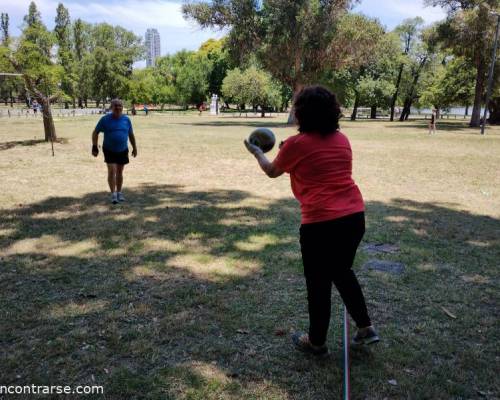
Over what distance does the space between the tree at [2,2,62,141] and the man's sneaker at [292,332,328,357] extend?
616 inches

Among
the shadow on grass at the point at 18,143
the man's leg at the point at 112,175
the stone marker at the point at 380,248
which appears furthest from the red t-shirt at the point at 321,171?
the shadow on grass at the point at 18,143

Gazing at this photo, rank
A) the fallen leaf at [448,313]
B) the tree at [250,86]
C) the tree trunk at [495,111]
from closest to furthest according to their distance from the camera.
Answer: the fallen leaf at [448,313] → the tree trunk at [495,111] → the tree at [250,86]

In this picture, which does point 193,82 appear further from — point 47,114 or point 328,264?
point 328,264

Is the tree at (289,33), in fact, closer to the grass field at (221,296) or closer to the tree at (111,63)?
the grass field at (221,296)

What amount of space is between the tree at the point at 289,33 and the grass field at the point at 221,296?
80.8ft

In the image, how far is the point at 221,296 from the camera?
4430mm

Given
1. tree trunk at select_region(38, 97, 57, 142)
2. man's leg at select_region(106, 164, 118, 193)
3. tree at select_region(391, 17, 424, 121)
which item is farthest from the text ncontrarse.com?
tree at select_region(391, 17, 424, 121)

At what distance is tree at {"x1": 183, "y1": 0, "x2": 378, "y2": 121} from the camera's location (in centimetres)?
3081

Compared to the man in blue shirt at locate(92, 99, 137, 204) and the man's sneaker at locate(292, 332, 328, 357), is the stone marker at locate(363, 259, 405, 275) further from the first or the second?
the man in blue shirt at locate(92, 99, 137, 204)

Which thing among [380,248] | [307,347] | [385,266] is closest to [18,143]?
[380,248]

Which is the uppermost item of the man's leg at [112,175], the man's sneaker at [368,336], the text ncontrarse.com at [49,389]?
the man's leg at [112,175]

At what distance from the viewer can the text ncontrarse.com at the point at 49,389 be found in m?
2.96

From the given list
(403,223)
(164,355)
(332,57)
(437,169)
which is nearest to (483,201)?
(403,223)

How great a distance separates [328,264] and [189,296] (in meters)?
1.82
